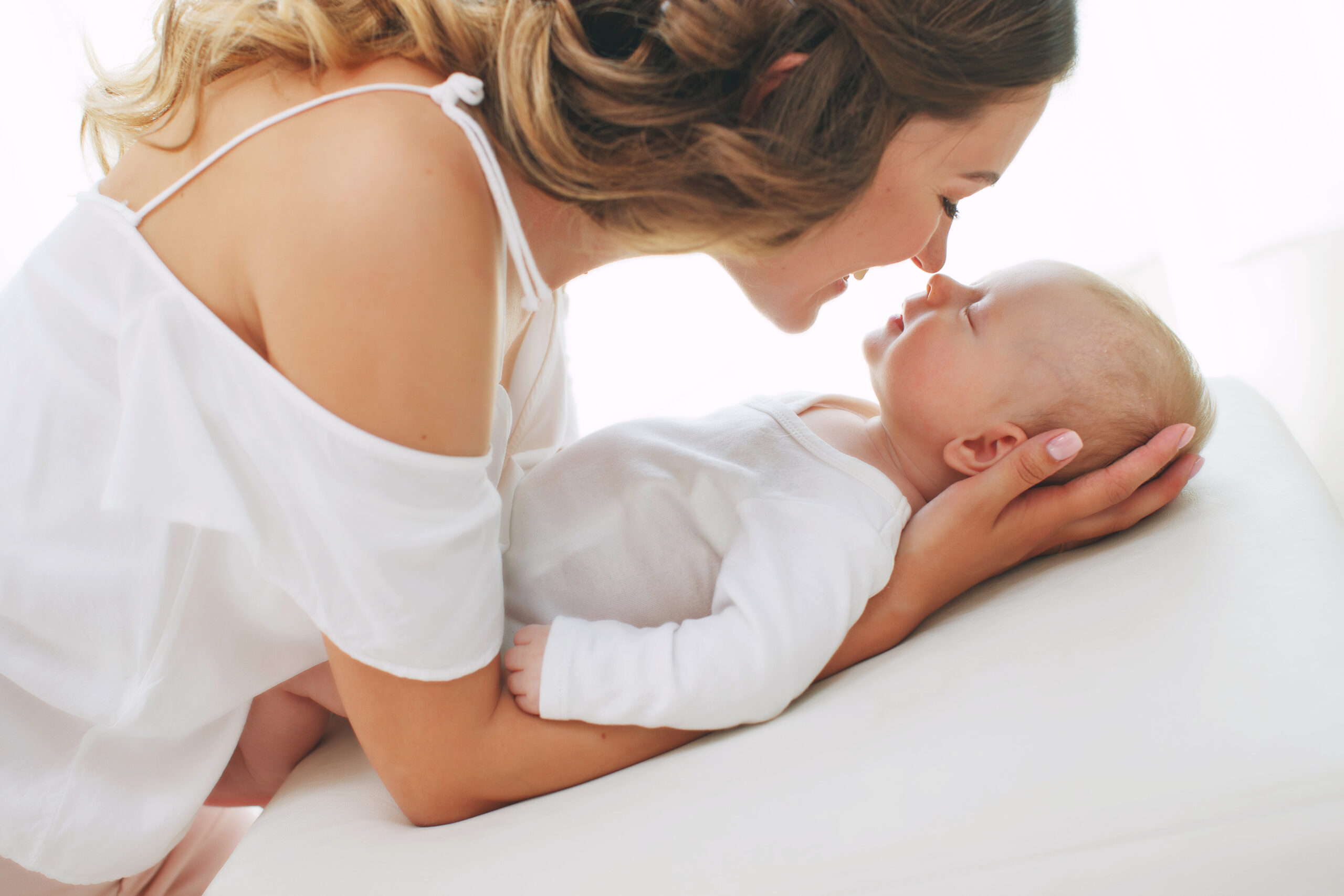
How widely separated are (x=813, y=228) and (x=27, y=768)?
1.00 m

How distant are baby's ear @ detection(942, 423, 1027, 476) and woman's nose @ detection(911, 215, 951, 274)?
0.23 m

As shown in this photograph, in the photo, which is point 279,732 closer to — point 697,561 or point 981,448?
point 697,561

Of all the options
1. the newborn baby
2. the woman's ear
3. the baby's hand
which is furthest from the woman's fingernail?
the baby's hand

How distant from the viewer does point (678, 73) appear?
34.3 inches

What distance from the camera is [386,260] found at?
752 millimetres

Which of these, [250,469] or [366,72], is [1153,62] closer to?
[366,72]

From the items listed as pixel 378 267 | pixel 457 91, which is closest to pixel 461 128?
pixel 457 91

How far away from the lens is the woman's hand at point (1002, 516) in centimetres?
108

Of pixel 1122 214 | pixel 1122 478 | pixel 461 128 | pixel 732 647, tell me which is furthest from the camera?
pixel 1122 214

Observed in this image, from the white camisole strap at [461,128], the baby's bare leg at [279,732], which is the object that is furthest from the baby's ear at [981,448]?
the baby's bare leg at [279,732]

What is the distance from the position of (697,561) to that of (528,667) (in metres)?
0.29

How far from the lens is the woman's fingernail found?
1095mm

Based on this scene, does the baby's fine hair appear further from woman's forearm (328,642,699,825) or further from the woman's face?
woman's forearm (328,642,699,825)

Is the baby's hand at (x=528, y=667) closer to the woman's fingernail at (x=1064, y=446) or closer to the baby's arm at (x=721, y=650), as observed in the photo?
the baby's arm at (x=721, y=650)
